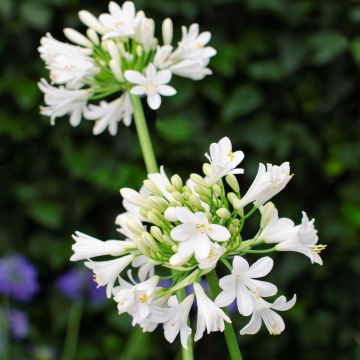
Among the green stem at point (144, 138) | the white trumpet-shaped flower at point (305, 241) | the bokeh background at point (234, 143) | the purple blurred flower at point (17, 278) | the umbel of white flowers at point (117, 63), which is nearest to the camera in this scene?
the white trumpet-shaped flower at point (305, 241)

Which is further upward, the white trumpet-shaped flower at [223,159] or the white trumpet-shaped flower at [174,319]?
the white trumpet-shaped flower at [223,159]

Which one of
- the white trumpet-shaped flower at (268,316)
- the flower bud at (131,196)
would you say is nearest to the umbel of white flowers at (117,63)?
the flower bud at (131,196)

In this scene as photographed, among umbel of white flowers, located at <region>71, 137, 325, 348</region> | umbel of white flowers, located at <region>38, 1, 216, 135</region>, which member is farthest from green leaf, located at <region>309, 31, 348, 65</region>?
umbel of white flowers, located at <region>71, 137, 325, 348</region>

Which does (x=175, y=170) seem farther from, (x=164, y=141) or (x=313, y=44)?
(x=313, y=44)

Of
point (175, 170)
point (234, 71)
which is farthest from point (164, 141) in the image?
point (234, 71)

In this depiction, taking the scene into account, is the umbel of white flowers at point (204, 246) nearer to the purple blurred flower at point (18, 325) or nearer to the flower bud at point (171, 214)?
the flower bud at point (171, 214)

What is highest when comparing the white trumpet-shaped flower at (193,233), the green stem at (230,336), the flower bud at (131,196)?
the flower bud at (131,196)

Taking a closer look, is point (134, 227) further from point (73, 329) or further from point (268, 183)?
point (73, 329)

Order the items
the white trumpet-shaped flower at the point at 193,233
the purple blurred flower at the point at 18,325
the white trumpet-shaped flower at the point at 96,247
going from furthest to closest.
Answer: the purple blurred flower at the point at 18,325 → the white trumpet-shaped flower at the point at 96,247 → the white trumpet-shaped flower at the point at 193,233
